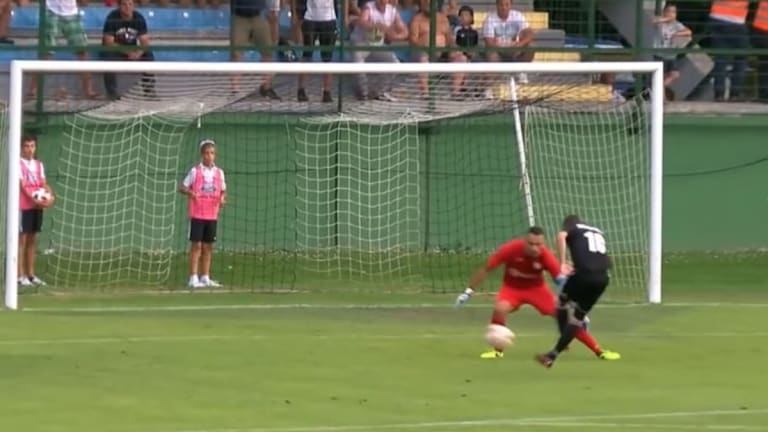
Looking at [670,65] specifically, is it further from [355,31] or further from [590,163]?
[355,31]

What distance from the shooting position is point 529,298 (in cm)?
1806

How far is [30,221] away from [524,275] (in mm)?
8057

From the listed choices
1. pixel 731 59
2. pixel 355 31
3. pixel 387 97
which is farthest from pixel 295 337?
pixel 731 59

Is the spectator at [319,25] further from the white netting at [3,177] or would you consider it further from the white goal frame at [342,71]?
the white netting at [3,177]

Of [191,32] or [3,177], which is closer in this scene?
[3,177]

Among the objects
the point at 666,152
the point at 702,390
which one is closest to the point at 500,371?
the point at 702,390

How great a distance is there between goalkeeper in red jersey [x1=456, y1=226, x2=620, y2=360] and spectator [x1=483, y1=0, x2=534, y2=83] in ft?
34.5

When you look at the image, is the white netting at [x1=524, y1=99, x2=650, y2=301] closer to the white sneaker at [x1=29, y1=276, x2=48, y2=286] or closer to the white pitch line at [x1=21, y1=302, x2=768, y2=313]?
the white pitch line at [x1=21, y1=302, x2=768, y2=313]

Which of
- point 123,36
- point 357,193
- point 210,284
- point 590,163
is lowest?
point 210,284

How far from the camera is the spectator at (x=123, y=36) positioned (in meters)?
26.8

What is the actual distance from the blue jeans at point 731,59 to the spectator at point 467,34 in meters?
4.11

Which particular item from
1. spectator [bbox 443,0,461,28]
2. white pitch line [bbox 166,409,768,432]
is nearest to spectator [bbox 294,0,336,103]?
spectator [bbox 443,0,461,28]

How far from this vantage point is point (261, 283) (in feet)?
80.9

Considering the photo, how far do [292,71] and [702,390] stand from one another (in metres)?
8.58
